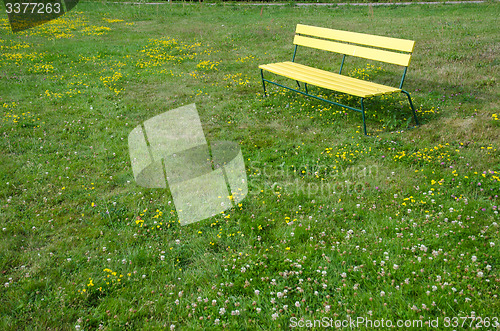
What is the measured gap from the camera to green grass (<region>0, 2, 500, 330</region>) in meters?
2.73

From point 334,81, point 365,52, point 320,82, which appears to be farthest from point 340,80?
point 365,52

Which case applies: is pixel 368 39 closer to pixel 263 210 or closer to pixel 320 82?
pixel 320 82

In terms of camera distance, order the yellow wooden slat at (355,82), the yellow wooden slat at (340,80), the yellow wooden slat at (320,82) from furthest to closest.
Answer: the yellow wooden slat at (355,82) < the yellow wooden slat at (340,80) < the yellow wooden slat at (320,82)

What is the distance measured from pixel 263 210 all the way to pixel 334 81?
290 centimetres

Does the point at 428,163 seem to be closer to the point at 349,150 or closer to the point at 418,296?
the point at 349,150

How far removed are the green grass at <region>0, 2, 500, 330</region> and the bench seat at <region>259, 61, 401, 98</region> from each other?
545mm

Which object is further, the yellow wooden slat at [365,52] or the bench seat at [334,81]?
the yellow wooden slat at [365,52]

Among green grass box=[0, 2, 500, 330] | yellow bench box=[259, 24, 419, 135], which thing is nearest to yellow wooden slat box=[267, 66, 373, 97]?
yellow bench box=[259, 24, 419, 135]

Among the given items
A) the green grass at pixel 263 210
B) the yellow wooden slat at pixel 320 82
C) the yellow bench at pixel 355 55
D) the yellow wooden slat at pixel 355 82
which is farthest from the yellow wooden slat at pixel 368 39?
the green grass at pixel 263 210

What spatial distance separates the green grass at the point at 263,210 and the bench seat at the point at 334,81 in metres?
0.54

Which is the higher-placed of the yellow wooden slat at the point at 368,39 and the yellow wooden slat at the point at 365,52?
the yellow wooden slat at the point at 368,39

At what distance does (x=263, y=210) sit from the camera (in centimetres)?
387

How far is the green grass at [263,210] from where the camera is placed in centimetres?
273

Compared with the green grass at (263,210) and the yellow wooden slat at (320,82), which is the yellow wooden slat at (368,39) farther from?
the green grass at (263,210)
